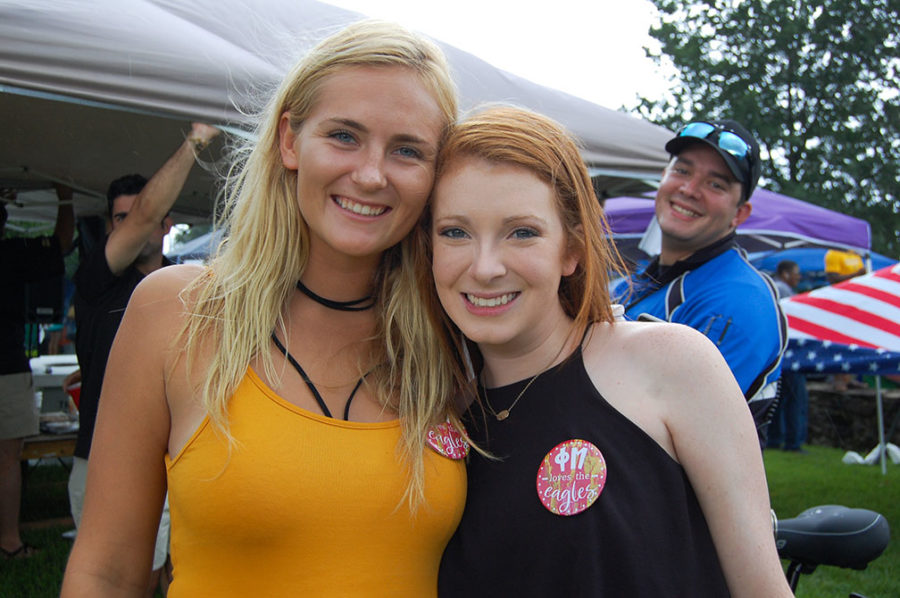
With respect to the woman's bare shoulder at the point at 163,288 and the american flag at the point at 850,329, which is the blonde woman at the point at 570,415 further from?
the american flag at the point at 850,329

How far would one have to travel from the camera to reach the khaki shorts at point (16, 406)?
467 centimetres

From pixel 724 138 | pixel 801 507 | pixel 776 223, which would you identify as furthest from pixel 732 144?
pixel 776 223

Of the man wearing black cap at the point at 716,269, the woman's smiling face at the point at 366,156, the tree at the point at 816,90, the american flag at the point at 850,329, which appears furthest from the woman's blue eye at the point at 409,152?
the tree at the point at 816,90

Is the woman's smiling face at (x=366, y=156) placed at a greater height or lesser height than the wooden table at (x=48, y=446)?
greater

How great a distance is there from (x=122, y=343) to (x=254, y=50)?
211cm

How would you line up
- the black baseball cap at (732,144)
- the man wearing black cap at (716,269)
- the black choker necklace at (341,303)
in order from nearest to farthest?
the black choker necklace at (341,303), the man wearing black cap at (716,269), the black baseball cap at (732,144)

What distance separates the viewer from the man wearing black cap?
96.7 inches

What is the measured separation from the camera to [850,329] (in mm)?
4969

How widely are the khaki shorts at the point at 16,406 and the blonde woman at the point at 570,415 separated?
13.5 feet

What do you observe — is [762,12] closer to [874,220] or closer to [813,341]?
[874,220]

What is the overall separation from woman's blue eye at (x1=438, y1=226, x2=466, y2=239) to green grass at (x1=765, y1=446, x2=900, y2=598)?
4158 millimetres

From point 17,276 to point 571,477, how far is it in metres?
4.20

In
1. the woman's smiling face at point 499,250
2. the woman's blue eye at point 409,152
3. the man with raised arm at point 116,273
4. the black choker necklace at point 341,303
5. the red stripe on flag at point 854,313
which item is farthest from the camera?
the red stripe on flag at point 854,313

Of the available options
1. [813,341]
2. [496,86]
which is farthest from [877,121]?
[496,86]
